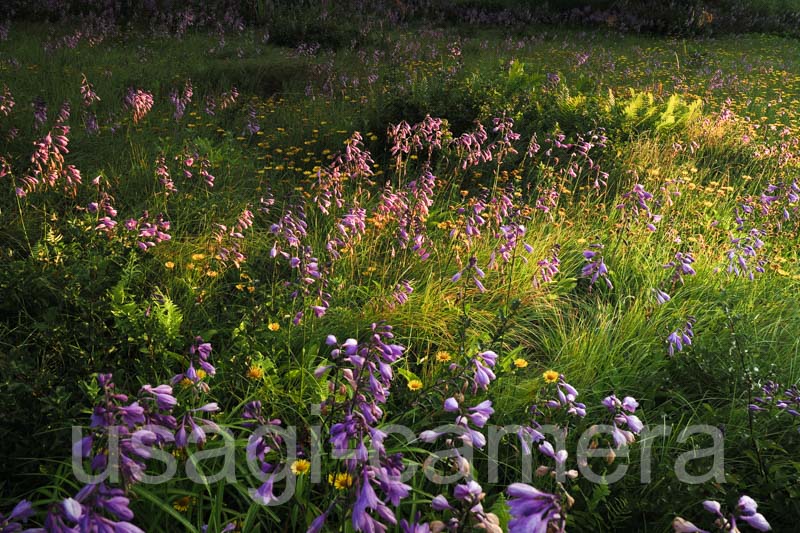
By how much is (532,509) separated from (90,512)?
2.85 feet

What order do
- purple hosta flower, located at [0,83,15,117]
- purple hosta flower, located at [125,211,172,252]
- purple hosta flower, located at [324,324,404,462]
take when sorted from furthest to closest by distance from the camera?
purple hosta flower, located at [0,83,15,117]
purple hosta flower, located at [125,211,172,252]
purple hosta flower, located at [324,324,404,462]

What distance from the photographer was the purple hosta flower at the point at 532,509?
1132mm

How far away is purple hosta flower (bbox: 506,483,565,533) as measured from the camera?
1132 mm

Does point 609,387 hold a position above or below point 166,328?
below

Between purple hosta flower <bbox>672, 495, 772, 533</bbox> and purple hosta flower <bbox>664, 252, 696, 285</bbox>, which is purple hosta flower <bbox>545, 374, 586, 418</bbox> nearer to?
purple hosta flower <bbox>672, 495, 772, 533</bbox>

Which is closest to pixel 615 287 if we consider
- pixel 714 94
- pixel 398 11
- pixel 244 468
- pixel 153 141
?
pixel 244 468

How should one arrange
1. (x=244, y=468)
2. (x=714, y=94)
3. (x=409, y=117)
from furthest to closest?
1. (x=714, y=94)
2. (x=409, y=117)
3. (x=244, y=468)

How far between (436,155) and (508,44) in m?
9.71

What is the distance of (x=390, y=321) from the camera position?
9.98 ft

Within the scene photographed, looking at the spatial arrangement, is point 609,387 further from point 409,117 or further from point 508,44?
point 508,44

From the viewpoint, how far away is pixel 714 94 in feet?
32.0

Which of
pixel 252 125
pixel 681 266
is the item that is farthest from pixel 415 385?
pixel 252 125

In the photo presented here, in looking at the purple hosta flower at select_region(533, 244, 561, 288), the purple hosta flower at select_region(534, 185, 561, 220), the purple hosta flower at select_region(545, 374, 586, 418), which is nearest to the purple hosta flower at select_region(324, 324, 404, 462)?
the purple hosta flower at select_region(545, 374, 586, 418)

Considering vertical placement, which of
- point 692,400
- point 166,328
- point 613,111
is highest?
point 613,111
